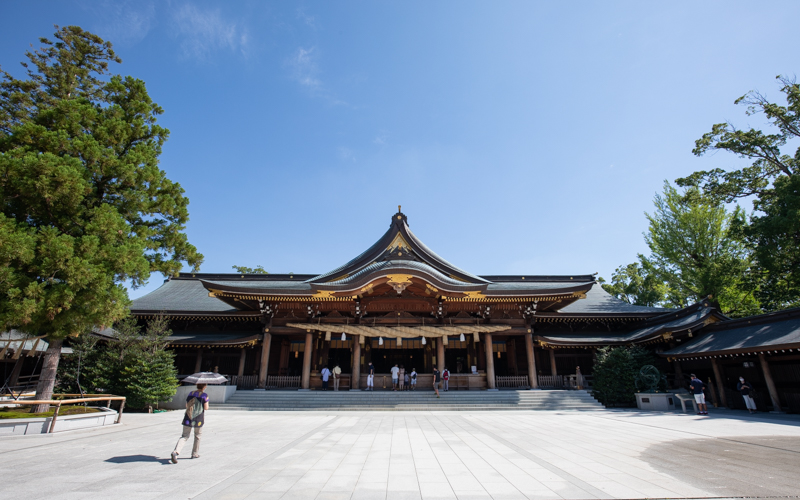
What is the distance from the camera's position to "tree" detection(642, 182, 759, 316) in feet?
78.4

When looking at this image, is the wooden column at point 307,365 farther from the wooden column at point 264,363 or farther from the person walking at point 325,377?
the wooden column at point 264,363

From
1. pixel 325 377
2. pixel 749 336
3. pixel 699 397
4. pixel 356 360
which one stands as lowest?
pixel 699 397

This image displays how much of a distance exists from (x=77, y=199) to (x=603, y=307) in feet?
87.5

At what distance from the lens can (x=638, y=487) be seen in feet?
15.6

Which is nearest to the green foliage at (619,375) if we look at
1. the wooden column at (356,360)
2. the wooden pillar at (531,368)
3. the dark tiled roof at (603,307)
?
the wooden pillar at (531,368)

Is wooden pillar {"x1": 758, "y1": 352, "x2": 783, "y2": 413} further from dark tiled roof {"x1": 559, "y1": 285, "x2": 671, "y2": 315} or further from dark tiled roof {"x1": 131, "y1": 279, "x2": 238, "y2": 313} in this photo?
dark tiled roof {"x1": 131, "y1": 279, "x2": 238, "y2": 313}

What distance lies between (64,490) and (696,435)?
13.0 meters

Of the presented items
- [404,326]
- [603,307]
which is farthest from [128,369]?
[603,307]

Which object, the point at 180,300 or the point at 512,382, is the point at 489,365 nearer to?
the point at 512,382

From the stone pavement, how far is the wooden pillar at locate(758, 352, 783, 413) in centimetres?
368

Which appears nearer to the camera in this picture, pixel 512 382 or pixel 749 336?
pixel 749 336

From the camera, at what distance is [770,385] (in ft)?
44.2

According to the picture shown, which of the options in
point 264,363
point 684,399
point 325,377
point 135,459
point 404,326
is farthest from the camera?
point 404,326

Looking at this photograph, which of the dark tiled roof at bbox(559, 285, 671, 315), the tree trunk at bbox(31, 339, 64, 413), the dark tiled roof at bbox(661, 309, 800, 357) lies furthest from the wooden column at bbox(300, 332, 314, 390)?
the dark tiled roof at bbox(661, 309, 800, 357)
